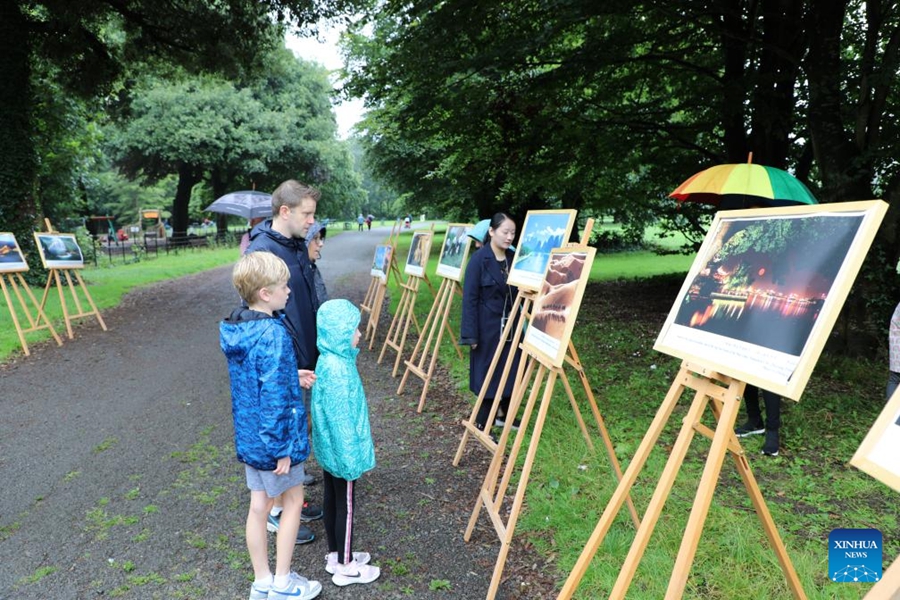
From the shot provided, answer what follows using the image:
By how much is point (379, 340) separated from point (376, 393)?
9.17 ft

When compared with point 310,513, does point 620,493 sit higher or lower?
higher

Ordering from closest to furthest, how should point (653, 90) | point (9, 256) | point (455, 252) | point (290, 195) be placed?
point (290, 195) → point (455, 252) → point (9, 256) → point (653, 90)

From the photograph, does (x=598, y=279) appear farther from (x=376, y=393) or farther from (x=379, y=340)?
(x=376, y=393)

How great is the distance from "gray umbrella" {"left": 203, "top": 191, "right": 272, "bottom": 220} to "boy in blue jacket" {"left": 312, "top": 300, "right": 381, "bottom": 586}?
12390mm

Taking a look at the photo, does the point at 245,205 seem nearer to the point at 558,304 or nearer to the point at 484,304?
the point at 484,304

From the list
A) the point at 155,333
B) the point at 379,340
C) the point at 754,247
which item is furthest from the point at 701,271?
the point at 155,333

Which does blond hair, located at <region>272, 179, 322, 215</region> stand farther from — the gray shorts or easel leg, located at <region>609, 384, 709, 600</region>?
easel leg, located at <region>609, 384, 709, 600</region>

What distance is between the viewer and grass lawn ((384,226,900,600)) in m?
3.04

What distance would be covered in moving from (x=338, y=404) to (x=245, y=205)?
1328cm

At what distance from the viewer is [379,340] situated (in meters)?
9.28

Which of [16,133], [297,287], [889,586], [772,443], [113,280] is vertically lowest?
[113,280]

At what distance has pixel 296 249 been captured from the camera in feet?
11.7

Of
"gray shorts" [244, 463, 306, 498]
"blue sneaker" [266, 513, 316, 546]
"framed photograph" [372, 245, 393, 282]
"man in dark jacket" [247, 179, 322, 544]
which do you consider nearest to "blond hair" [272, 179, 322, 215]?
"man in dark jacket" [247, 179, 322, 544]

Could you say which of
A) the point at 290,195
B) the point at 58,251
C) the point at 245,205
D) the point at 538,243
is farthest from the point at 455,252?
the point at 245,205
